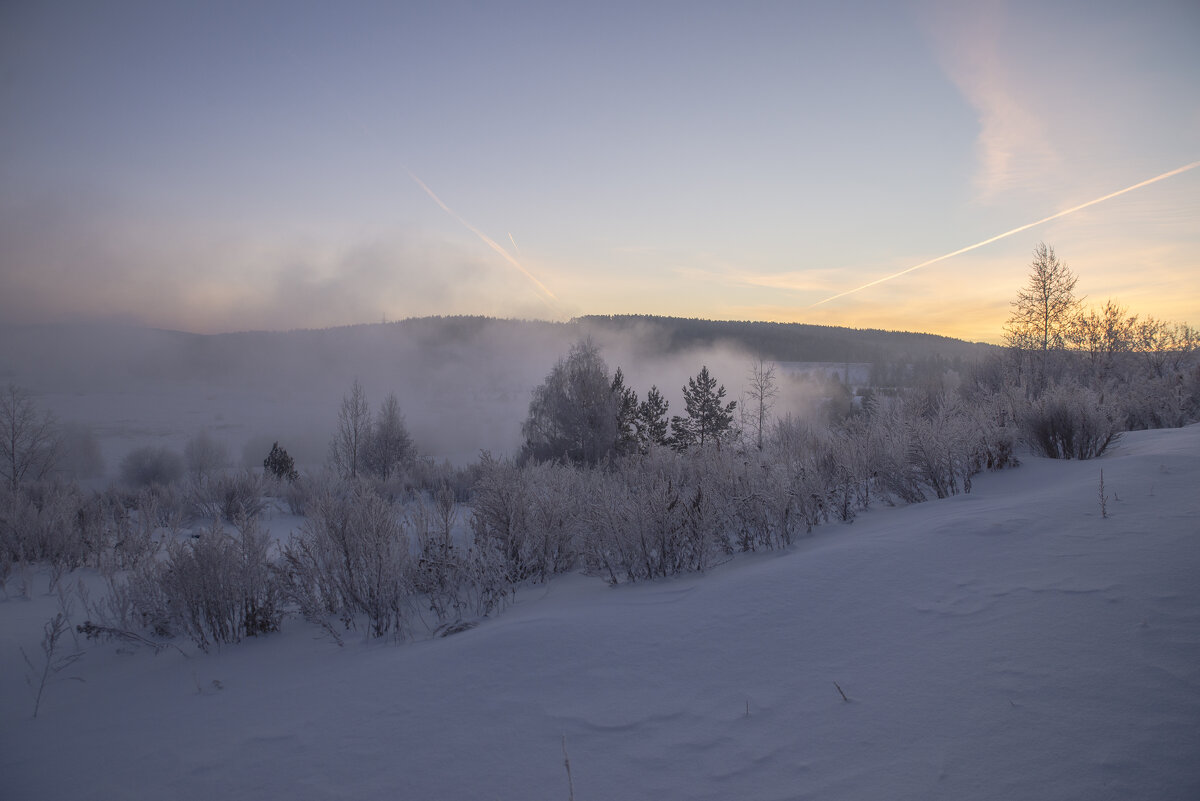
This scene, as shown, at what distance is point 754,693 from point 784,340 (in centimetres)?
12436

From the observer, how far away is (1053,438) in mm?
7301

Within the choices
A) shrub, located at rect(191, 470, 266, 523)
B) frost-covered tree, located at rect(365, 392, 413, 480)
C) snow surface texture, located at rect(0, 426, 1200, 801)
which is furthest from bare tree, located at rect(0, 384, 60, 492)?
snow surface texture, located at rect(0, 426, 1200, 801)

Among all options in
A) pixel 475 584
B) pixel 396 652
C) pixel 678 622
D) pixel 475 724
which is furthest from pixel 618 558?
pixel 475 724

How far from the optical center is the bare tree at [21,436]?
67.4 feet

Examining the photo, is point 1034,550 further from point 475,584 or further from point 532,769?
point 475,584

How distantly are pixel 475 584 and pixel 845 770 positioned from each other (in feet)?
11.4

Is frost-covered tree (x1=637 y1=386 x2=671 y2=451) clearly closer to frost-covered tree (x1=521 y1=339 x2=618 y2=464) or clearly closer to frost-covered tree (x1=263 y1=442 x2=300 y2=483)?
frost-covered tree (x1=521 y1=339 x2=618 y2=464)

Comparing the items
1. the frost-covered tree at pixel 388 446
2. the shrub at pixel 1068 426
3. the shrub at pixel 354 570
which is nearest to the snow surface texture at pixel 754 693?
the shrub at pixel 354 570

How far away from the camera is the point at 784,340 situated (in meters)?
120

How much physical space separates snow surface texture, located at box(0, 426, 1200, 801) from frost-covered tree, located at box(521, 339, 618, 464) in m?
22.2

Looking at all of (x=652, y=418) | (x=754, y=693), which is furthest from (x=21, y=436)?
(x=754, y=693)

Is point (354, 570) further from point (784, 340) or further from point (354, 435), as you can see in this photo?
point (784, 340)

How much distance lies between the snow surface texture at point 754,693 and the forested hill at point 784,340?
107 m

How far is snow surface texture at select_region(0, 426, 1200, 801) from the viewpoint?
1949 mm
